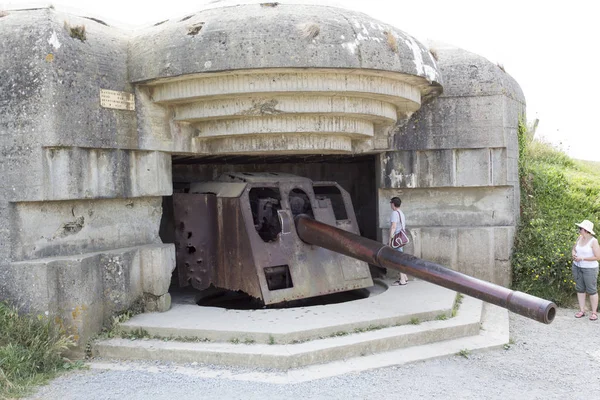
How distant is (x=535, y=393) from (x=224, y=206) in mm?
3167

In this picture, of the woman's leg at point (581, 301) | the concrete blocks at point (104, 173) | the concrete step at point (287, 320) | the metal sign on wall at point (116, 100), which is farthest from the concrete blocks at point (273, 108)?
the woman's leg at point (581, 301)

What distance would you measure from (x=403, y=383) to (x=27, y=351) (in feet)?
9.18

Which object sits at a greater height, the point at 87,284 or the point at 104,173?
the point at 104,173

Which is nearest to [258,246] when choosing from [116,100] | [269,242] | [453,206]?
[269,242]

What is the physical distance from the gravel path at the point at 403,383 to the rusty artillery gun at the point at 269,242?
100 cm

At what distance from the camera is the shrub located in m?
6.14

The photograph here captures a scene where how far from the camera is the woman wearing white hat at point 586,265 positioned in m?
5.68

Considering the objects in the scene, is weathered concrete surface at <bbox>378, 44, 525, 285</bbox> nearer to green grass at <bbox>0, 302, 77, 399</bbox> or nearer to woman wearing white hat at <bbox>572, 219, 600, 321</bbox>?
woman wearing white hat at <bbox>572, 219, 600, 321</bbox>

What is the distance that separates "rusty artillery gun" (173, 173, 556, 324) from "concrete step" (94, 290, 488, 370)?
628mm

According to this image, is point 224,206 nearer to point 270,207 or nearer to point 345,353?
point 270,207

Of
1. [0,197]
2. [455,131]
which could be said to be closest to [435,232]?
[455,131]

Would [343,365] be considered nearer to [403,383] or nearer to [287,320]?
[403,383]

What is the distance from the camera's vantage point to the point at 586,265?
5.72 meters

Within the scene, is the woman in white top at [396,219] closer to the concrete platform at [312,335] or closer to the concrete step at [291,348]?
the concrete platform at [312,335]
